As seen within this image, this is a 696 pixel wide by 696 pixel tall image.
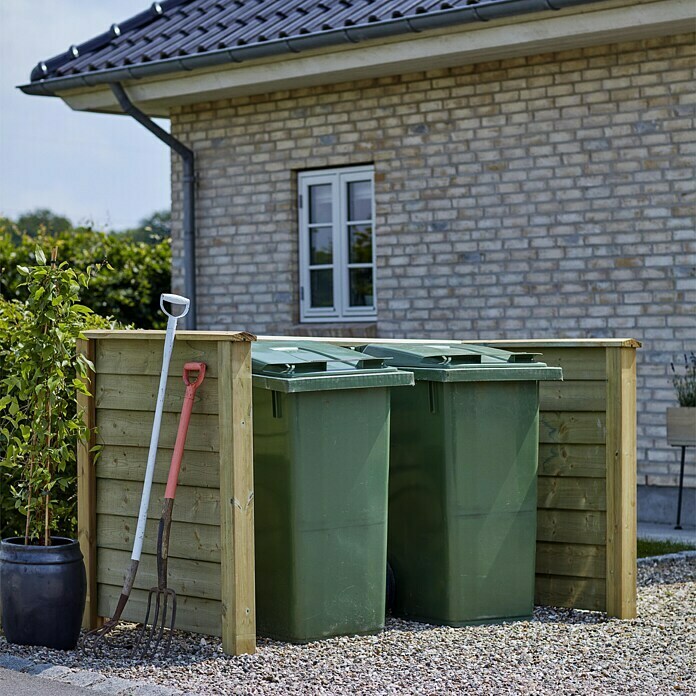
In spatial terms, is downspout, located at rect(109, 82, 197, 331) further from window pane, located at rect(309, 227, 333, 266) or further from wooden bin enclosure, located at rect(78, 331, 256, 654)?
wooden bin enclosure, located at rect(78, 331, 256, 654)

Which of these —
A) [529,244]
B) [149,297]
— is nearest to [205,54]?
[529,244]

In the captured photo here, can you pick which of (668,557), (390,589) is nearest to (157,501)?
(390,589)

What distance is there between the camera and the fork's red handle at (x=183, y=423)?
529cm

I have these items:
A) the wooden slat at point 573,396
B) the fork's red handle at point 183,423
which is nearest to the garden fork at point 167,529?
the fork's red handle at point 183,423

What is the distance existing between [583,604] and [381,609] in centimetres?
120

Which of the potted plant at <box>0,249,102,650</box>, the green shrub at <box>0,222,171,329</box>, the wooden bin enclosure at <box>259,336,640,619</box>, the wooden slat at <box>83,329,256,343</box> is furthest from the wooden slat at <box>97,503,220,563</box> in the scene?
the green shrub at <box>0,222,171,329</box>

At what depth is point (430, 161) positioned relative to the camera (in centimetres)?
1051

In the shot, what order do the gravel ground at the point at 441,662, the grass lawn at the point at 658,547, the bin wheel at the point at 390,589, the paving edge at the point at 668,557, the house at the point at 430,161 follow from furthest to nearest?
1. the house at the point at 430,161
2. the grass lawn at the point at 658,547
3. the paving edge at the point at 668,557
4. the bin wheel at the point at 390,589
5. the gravel ground at the point at 441,662

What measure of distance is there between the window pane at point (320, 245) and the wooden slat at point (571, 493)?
5.31 meters

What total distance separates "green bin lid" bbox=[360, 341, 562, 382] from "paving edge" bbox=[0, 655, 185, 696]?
6.38ft

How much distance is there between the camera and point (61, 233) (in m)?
16.1

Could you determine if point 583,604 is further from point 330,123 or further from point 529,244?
point 330,123

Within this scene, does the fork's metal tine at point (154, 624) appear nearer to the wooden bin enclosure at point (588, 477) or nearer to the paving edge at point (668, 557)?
the wooden bin enclosure at point (588, 477)

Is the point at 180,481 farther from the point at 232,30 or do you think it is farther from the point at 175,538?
the point at 232,30
